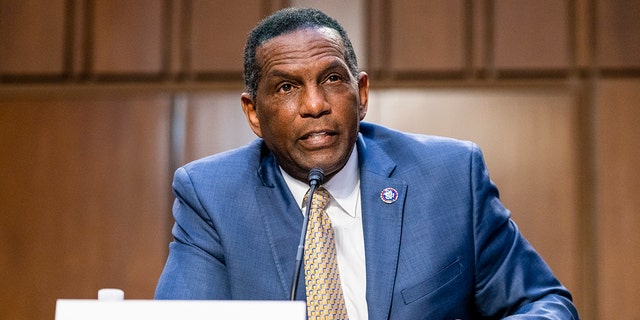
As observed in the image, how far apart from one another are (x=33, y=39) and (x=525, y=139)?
6.88ft

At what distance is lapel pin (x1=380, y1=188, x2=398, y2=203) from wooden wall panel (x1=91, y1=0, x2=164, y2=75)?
170 cm

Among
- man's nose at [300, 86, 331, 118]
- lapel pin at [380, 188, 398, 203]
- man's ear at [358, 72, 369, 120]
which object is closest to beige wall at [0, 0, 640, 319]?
man's ear at [358, 72, 369, 120]

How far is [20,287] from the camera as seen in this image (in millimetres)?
3494

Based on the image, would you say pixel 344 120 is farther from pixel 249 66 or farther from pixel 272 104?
pixel 249 66

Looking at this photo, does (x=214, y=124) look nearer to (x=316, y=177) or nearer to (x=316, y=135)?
(x=316, y=135)

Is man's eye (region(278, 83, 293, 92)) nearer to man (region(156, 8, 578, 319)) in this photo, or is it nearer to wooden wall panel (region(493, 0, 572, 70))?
man (region(156, 8, 578, 319))

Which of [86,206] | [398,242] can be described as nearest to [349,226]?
[398,242]

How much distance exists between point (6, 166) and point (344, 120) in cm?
206

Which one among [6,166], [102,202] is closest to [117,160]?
[102,202]

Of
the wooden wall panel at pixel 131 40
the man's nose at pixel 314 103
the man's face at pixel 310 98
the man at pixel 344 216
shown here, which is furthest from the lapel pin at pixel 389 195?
the wooden wall panel at pixel 131 40

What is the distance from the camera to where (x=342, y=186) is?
7.09 ft

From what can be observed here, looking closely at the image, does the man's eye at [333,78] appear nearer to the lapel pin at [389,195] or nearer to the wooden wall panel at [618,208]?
the lapel pin at [389,195]

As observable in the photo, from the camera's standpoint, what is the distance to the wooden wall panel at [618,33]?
3.32 meters

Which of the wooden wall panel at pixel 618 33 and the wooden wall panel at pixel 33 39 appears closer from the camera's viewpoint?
the wooden wall panel at pixel 618 33
